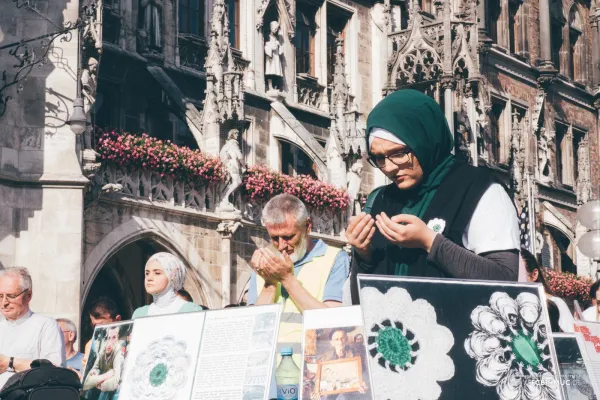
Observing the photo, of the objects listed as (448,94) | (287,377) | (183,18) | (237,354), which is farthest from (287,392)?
(448,94)

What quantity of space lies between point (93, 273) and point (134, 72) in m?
4.08

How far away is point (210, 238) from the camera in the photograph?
17.4 metres

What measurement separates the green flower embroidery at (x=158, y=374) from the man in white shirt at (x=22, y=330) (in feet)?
6.71

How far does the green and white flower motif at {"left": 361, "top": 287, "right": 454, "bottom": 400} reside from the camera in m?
3.58

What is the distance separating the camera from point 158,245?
16.8 metres

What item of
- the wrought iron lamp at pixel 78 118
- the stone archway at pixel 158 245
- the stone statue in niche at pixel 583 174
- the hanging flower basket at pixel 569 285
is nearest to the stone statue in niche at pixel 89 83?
the wrought iron lamp at pixel 78 118

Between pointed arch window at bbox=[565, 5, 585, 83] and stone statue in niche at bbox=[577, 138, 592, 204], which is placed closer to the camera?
stone statue in niche at bbox=[577, 138, 592, 204]

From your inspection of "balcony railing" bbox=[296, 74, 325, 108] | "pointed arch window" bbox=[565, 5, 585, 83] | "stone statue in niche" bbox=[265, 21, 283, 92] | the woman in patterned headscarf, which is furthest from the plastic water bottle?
"pointed arch window" bbox=[565, 5, 585, 83]

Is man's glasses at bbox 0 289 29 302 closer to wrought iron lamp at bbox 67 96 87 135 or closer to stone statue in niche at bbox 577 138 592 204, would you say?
wrought iron lamp at bbox 67 96 87 135

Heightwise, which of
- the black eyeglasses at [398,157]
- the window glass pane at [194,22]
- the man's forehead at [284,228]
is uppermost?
the window glass pane at [194,22]

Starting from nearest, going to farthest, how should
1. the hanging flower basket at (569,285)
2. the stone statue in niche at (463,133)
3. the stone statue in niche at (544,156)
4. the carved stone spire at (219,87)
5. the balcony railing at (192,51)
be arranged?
the carved stone spire at (219,87) < the balcony railing at (192,51) < the stone statue in niche at (463,133) < the hanging flower basket at (569,285) < the stone statue in niche at (544,156)

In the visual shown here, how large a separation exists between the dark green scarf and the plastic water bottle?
2.38 ft

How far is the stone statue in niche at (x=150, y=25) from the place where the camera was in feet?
59.0

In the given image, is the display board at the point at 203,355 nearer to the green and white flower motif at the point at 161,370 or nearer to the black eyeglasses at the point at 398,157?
the green and white flower motif at the point at 161,370
